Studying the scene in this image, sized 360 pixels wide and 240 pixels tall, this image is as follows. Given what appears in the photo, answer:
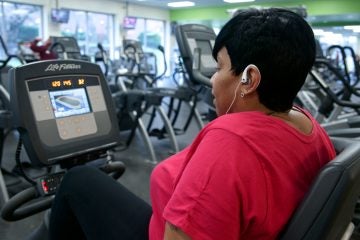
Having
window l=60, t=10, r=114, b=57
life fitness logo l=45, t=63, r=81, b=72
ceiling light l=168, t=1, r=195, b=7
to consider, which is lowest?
window l=60, t=10, r=114, b=57

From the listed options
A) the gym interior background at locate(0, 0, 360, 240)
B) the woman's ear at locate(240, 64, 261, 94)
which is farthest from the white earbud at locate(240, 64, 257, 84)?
the gym interior background at locate(0, 0, 360, 240)

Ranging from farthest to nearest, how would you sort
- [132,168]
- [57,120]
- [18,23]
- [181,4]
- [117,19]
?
[181,4]
[117,19]
[18,23]
[132,168]
[57,120]

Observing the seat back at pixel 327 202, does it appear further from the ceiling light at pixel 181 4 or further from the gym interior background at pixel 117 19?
the ceiling light at pixel 181 4

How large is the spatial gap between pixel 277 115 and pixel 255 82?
123 millimetres

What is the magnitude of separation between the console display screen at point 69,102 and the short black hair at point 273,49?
757 mm

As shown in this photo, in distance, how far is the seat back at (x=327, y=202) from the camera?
722mm

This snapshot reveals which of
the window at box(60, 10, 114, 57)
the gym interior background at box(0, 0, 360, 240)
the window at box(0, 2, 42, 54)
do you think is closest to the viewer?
the window at box(0, 2, 42, 54)

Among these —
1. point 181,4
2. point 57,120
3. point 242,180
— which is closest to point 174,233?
point 242,180

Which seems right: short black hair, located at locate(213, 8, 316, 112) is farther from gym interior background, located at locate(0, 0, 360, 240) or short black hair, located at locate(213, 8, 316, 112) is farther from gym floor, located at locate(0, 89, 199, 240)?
gym interior background, located at locate(0, 0, 360, 240)

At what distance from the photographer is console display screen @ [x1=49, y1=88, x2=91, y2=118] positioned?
137 centimetres

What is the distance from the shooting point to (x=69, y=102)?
142 centimetres

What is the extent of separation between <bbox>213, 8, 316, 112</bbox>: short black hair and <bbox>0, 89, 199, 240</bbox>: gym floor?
186 centimetres

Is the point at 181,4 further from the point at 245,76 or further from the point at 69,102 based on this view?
the point at 245,76

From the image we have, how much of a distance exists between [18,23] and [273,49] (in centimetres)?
1040
